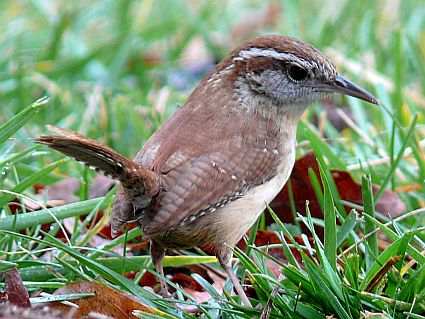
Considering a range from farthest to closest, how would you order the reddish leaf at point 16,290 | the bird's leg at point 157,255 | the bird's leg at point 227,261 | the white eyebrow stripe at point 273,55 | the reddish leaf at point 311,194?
the reddish leaf at point 311,194
the white eyebrow stripe at point 273,55
the bird's leg at point 157,255
the bird's leg at point 227,261
the reddish leaf at point 16,290

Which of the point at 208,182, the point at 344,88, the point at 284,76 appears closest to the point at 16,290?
the point at 208,182

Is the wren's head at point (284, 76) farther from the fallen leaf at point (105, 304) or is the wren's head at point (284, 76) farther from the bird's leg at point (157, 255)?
the fallen leaf at point (105, 304)

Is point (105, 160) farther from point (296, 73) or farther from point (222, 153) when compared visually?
point (296, 73)

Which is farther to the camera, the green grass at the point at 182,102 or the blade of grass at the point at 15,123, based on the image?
the blade of grass at the point at 15,123

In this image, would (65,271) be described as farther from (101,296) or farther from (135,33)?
(135,33)

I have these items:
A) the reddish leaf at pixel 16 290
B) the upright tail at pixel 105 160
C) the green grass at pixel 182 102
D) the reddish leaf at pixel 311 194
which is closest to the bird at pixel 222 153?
the upright tail at pixel 105 160

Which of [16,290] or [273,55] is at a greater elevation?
[273,55]

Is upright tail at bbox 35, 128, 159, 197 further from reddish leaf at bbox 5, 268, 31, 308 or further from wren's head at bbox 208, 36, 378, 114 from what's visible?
wren's head at bbox 208, 36, 378, 114
